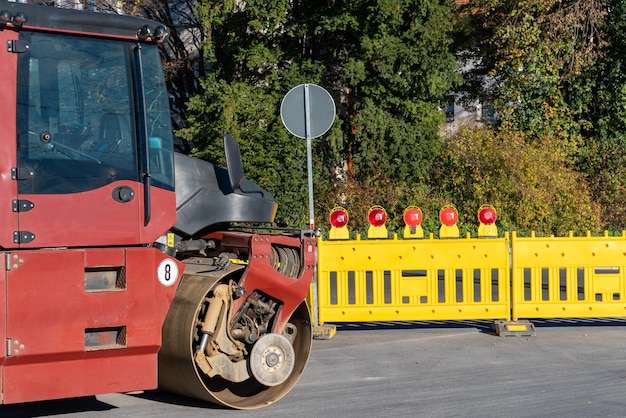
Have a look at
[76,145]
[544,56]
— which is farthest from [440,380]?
[544,56]

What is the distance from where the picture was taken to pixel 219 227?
339 inches

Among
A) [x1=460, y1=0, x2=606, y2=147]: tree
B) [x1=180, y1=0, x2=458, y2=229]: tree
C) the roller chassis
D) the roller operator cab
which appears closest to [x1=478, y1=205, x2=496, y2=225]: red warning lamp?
the roller chassis

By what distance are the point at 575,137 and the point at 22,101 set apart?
24.3m

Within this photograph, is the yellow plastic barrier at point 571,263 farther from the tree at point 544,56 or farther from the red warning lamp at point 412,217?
the tree at point 544,56

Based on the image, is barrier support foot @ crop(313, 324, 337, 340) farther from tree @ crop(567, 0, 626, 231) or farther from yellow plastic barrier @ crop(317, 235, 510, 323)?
tree @ crop(567, 0, 626, 231)

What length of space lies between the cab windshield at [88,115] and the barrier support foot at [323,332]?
15.9ft

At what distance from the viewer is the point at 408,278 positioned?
1195 cm

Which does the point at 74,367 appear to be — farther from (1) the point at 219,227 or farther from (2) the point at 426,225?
(2) the point at 426,225

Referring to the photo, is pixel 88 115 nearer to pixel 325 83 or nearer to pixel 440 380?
pixel 440 380

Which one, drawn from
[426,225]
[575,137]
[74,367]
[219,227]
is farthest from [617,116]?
[74,367]

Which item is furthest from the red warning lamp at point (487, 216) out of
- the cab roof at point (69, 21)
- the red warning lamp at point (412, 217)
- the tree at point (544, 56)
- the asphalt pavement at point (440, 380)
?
the tree at point (544, 56)

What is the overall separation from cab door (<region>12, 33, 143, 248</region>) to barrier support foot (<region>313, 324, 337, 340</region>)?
16.5 feet

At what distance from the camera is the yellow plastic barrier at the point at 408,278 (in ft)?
38.8

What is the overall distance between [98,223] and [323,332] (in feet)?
17.2
